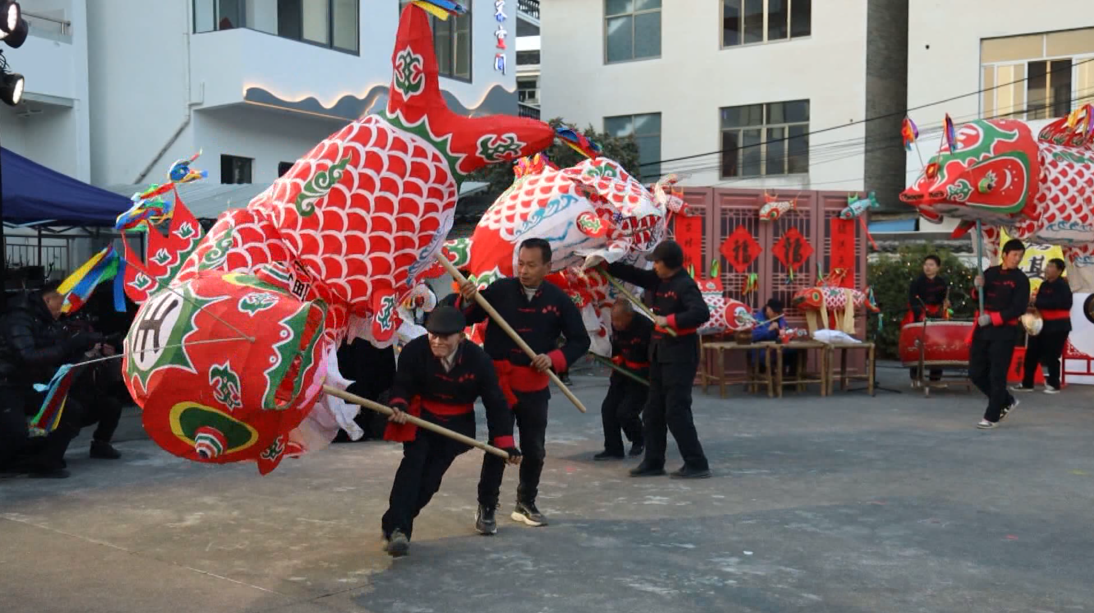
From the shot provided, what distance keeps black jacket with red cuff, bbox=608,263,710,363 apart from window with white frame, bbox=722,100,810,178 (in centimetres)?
1476

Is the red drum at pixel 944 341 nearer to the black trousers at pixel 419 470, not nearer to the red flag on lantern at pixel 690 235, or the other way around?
the red flag on lantern at pixel 690 235

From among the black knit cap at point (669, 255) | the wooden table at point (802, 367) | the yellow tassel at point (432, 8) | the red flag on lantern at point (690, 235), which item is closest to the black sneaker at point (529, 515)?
the black knit cap at point (669, 255)

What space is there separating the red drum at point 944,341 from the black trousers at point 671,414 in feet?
18.4

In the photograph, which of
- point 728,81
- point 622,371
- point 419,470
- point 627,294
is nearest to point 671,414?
point 622,371

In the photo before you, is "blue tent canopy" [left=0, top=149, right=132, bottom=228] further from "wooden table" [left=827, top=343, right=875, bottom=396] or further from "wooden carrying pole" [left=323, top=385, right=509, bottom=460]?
"wooden table" [left=827, top=343, right=875, bottom=396]

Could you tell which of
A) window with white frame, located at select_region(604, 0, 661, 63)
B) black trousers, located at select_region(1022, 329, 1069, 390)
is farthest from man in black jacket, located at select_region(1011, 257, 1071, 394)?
window with white frame, located at select_region(604, 0, 661, 63)

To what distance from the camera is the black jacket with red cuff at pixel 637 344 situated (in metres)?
7.91

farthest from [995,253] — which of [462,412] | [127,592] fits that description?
[127,592]

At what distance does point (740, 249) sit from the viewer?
12586 millimetres

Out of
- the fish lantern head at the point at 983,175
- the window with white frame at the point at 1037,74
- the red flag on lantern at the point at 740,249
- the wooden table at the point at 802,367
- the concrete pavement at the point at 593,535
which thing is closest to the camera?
the concrete pavement at the point at 593,535

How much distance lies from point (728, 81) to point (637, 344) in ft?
49.5

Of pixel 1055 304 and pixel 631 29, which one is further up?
pixel 631 29

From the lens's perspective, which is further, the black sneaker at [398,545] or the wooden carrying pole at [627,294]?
the wooden carrying pole at [627,294]

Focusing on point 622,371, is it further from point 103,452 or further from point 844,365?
point 844,365
